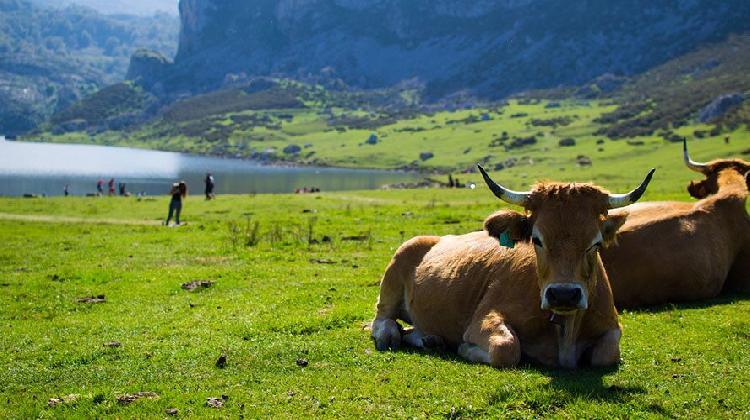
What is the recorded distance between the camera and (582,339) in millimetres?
10000

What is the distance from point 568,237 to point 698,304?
6.51 m

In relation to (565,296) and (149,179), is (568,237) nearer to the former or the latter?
(565,296)

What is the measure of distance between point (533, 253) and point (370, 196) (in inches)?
1962

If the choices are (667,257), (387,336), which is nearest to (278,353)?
(387,336)

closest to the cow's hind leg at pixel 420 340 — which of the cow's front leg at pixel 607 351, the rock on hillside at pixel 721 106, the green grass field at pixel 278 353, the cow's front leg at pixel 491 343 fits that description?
the green grass field at pixel 278 353

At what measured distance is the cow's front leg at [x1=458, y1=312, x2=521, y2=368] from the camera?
981 cm

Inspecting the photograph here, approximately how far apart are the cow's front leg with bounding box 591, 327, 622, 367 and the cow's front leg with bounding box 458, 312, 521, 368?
103 centimetres

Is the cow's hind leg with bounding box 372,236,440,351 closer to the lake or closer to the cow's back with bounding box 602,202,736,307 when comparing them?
the cow's back with bounding box 602,202,736,307

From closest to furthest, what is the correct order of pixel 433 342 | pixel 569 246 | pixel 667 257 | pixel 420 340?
pixel 569 246
pixel 433 342
pixel 420 340
pixel 667 257

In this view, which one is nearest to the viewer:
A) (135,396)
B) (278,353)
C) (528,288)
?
(135,396)

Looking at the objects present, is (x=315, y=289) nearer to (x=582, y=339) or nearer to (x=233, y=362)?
(x=233, y=362)

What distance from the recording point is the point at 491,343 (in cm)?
1000

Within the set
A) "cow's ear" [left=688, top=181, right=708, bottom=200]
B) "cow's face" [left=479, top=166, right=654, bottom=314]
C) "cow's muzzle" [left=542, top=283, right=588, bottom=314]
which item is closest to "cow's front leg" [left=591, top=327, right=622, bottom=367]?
"cow's face" [left=479, top=166, right=654, bottom=314]

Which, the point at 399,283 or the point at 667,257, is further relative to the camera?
the point at 667,257
